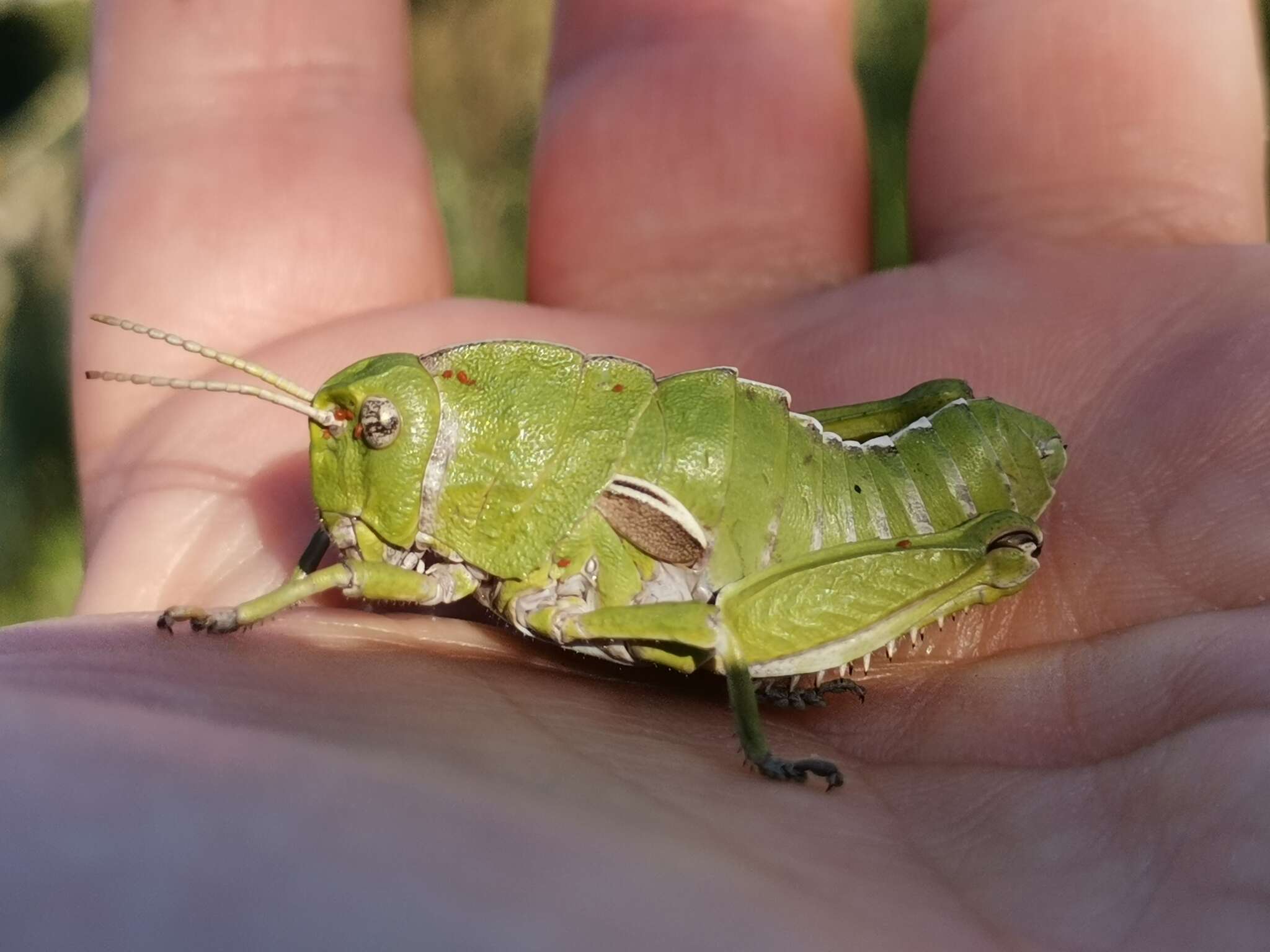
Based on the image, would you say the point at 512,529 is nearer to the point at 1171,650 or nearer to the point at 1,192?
the point at 1171,650

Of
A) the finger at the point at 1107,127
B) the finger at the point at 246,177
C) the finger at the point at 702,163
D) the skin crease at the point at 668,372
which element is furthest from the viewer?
the finger at the point at 702,163

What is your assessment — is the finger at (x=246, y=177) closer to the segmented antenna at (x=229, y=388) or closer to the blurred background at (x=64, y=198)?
the blurred background at (x=64, y=198)

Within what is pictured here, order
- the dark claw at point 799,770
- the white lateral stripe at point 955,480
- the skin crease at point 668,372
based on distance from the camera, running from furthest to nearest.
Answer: the white lateral stripe at point 955,480
the dark claw at point 799,770
the skin crease at point 668,372

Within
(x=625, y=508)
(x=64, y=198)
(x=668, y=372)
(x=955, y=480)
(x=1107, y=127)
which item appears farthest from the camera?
(x=64, y=198)

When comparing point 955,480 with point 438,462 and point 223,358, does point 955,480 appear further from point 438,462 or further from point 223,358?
point 223,358

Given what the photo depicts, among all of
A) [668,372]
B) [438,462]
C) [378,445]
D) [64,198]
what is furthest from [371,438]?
[64,198]

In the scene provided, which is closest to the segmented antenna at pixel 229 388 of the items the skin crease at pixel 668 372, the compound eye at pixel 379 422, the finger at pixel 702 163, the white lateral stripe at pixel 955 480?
the compound eye at pixel 379 422

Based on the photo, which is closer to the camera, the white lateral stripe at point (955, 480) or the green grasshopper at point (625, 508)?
the green grasshopper at point (625, 508)

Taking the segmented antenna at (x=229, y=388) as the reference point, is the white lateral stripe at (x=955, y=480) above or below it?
below
